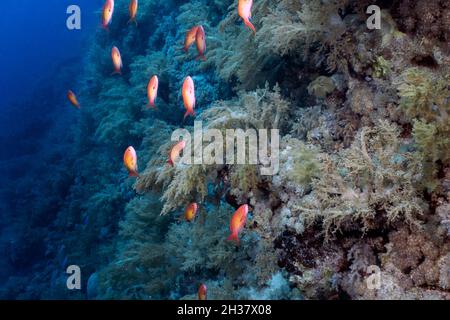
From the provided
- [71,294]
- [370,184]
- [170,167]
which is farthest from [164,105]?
[370,184]

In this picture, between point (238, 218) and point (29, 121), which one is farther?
point (29, 121)

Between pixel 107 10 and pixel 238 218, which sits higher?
pixel 107 10

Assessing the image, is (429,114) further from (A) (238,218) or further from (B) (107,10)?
(B) (107,10)

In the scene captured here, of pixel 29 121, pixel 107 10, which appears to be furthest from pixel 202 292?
pixel 29 121

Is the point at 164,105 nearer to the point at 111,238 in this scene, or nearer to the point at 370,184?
the point at 111,238

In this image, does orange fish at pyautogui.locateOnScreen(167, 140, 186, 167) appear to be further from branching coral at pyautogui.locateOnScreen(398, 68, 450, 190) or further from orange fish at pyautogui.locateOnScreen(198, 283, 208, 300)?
branching coral at pyautogui.locateOnScreen(398, 68, 450, 190)
